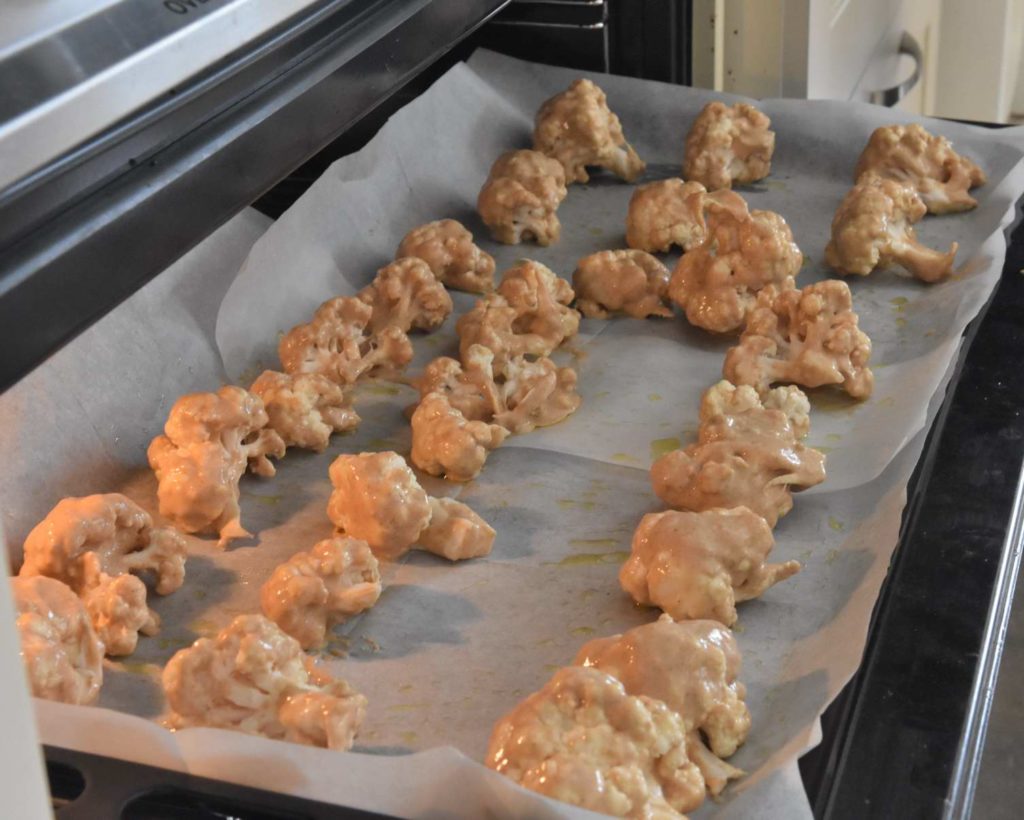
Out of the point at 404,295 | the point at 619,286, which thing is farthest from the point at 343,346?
the point at 619,286

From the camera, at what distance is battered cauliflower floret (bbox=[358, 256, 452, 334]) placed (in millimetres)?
1767

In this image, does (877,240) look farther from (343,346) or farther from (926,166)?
(343,346)

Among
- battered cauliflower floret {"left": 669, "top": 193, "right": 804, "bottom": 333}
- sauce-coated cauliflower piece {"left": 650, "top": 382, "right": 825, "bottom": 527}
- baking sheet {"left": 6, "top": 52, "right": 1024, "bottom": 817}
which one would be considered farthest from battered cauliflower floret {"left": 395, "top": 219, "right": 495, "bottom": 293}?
sauce-coated cauliflower piece {"left": 650, "top": 382, "right": 825, "bottom": 527}

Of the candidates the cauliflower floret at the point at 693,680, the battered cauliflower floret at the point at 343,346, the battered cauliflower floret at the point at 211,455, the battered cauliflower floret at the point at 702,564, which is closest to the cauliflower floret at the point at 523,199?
the battered cauliflower floret at the point at 343,346

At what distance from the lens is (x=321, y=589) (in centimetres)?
128

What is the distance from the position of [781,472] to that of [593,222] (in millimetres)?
732

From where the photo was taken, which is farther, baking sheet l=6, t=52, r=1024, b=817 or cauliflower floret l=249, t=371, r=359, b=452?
cauliflower floret l=249, t=371, r=359, b=452

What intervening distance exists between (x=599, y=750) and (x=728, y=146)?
122 centimetres

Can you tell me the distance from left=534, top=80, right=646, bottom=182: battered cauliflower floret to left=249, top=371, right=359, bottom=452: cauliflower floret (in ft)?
2.04

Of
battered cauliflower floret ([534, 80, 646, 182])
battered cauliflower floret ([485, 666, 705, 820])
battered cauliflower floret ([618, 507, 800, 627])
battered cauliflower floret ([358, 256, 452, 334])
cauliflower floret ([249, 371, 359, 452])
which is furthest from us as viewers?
battered cauliflower floret ([534, 80, 646, 182])

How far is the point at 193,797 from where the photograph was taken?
875 mm

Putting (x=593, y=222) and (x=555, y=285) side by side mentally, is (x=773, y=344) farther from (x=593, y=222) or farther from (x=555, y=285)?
(x=593, y=222)

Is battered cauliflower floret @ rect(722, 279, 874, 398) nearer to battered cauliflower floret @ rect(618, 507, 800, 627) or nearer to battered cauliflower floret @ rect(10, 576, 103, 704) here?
battered cauliflower floret @ rect(618, 507, 800, 627)

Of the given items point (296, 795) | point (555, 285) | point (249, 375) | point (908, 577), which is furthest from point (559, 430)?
point (296, 795)
